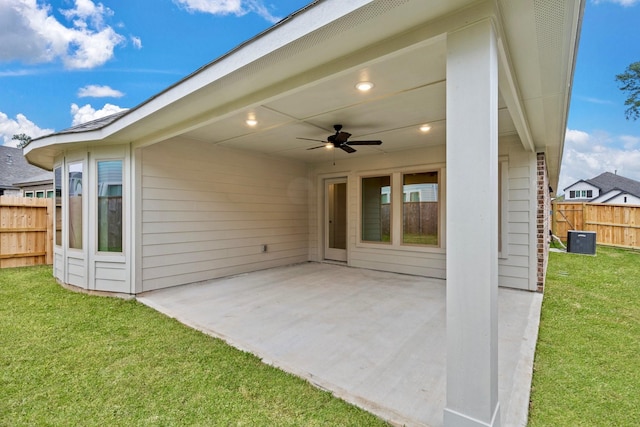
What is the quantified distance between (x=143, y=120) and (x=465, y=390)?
13.7 ft

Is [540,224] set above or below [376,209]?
below

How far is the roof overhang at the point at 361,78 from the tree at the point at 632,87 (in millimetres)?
14644

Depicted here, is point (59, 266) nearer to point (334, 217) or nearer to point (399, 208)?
point (334, 217)

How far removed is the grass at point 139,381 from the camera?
183 centimetres

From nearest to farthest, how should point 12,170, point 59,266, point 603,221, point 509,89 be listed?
1. point 509,89
2. point 59,266
3. point 603,221
4. point 12,170

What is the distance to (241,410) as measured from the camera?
6.20 feet

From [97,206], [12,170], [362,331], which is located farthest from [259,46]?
[12,170]

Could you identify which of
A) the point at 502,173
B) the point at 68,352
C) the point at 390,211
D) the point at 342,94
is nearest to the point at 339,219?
the point at 390,211

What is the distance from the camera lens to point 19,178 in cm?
1384

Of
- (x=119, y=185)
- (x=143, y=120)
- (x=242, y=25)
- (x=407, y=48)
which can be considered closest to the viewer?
(x=407, y=48)

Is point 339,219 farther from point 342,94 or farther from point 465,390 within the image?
point 465,390

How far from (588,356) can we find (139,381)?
3797 millimetres

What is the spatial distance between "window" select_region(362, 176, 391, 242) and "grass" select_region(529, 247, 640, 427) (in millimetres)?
3017

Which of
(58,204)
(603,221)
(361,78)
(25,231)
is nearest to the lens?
(361,78)
